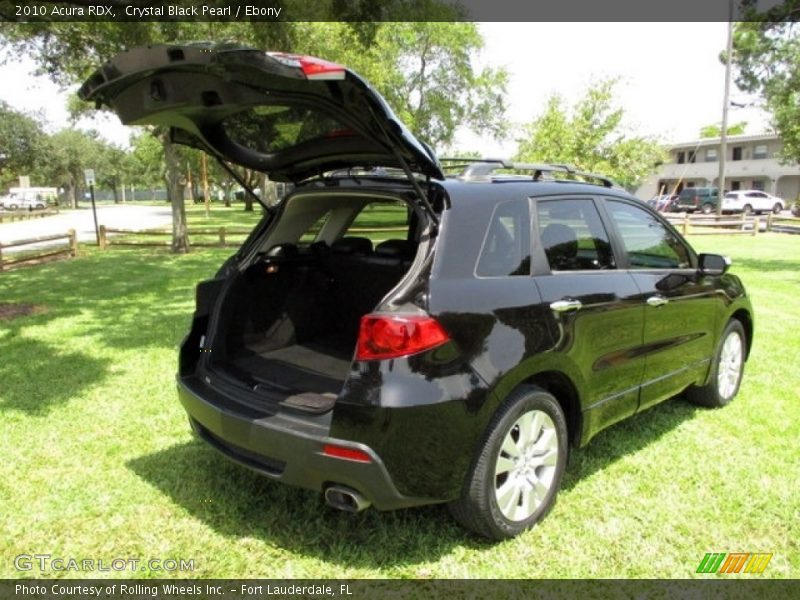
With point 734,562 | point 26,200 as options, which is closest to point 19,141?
point 26,200

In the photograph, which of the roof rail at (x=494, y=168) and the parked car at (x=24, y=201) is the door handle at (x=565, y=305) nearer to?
the roof rail at (x=494, y=168)

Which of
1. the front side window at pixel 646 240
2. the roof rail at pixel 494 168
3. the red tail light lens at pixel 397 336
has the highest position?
the roof rail at pixel 494 168

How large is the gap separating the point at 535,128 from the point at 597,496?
29.6 meters

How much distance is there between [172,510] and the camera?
345 cm

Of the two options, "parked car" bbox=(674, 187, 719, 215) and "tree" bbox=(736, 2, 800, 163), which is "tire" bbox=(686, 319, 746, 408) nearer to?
"tree" bbox=(736, 2, 800, 163)

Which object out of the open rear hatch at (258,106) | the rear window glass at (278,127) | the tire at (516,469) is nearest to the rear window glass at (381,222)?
the open rear hatch at (258,106)

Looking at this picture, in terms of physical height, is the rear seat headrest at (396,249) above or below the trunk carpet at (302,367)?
above

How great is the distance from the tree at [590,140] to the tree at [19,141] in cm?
4461

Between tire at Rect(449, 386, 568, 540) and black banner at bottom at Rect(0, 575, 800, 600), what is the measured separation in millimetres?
290

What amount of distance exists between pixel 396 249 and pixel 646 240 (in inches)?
67.1

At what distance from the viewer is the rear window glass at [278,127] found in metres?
3.15

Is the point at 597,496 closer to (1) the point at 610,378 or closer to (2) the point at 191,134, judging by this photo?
(1) the point at 610,378

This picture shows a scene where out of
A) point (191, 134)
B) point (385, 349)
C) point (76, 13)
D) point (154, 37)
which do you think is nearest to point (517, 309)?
point (385, 349)

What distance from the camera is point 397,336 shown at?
9.00 ft
